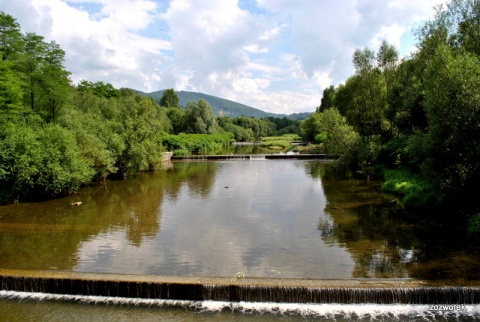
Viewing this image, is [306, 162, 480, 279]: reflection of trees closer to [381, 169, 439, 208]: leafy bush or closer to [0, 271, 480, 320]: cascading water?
[0, 271, 480, 320]: cascading water

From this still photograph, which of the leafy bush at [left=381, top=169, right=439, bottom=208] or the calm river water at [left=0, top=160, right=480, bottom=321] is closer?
the calm river water at [left=0, top=160, right=480, bottom=321]

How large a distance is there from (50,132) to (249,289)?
24.1 m

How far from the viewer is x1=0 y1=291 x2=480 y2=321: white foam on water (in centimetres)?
1230

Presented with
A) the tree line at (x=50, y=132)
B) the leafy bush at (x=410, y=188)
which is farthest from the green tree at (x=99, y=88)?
the leafy bush at (x=410, y=188)

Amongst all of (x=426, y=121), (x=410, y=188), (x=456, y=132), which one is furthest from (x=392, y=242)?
(x=426, y=121)

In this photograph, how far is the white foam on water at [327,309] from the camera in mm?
12297

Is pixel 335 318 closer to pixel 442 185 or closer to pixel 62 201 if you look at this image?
pixel 442 185

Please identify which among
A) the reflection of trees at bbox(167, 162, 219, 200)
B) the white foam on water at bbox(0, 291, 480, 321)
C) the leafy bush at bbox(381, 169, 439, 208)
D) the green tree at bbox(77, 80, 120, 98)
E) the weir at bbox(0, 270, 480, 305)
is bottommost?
the white foam on water at bbox(0, 291, 480, 321)

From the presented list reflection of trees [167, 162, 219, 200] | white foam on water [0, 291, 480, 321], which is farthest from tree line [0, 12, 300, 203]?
white foam on water [0, 291, 480, 321]

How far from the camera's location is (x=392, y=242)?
18.0 meters

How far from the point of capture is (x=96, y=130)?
39844mm

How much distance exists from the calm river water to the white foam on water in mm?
1465

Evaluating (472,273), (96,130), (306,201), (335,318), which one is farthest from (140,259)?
(96,130)

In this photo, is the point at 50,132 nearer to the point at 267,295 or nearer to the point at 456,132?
the point at 267,295
